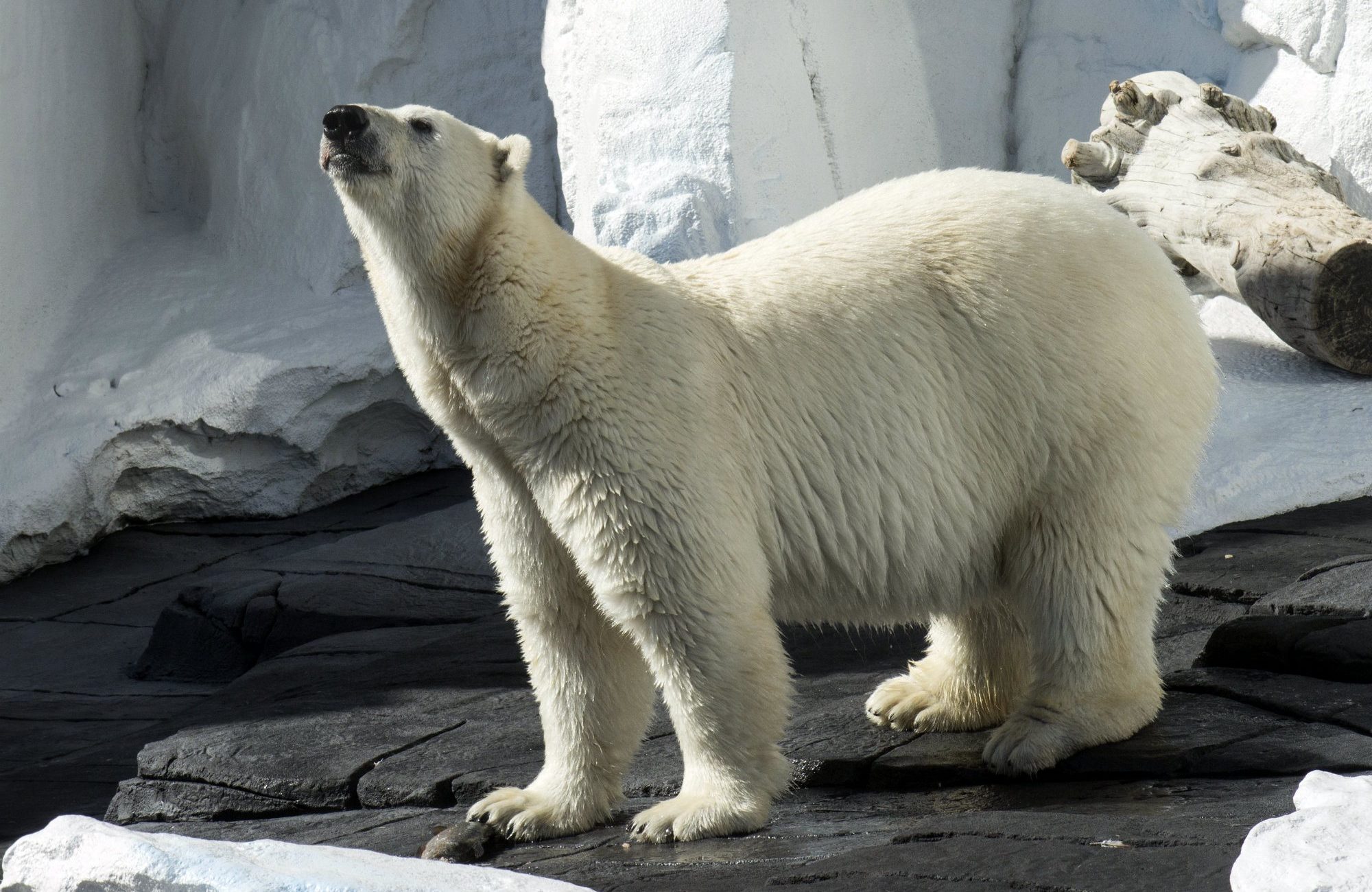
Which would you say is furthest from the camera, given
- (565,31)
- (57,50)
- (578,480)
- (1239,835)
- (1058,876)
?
(57,50)

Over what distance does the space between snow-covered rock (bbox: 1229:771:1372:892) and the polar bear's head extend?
1.89 metres

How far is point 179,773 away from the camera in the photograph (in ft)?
14.0

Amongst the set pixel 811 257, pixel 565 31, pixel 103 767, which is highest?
pixel 565 31

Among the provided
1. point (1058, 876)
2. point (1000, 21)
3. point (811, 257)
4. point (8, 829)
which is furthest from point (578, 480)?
point (1000, 21)

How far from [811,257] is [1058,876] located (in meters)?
1.57

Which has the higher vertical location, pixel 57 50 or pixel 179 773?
pixel 57 50

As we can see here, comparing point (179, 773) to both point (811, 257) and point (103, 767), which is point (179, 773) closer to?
point (103, 767)

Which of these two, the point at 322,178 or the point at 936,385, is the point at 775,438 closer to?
the point at 936,385

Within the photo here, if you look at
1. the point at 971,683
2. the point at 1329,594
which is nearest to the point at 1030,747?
the point at 971,683

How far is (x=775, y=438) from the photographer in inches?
130

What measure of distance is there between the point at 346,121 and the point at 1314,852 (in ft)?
7.05

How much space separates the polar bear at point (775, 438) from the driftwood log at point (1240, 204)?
2.57m

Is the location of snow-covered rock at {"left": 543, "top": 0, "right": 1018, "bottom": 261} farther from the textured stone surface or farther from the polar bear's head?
the polar bear's head

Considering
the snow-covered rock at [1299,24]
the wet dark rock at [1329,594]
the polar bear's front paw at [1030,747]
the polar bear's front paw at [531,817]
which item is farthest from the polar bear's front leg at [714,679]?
the snow-covered rock at [1299,24]
